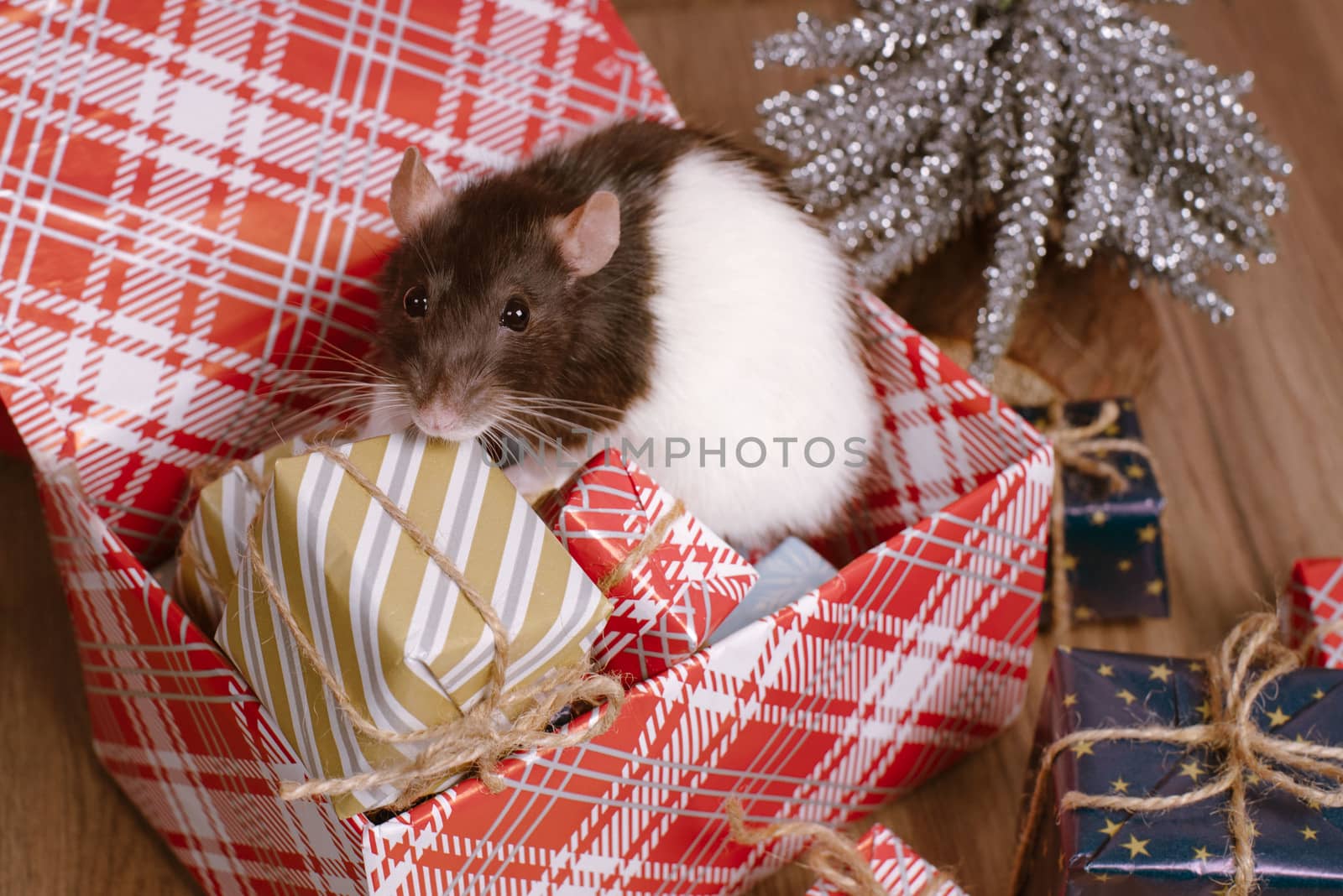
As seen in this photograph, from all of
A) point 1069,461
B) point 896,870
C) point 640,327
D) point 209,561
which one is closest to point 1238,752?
point 896,870

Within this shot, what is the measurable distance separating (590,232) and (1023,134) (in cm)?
52

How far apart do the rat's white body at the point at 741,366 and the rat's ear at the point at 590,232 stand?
0.08 m

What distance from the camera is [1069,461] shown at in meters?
1.09

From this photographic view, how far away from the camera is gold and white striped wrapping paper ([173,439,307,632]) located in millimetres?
798

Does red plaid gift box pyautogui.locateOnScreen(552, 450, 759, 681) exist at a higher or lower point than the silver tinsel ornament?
lower

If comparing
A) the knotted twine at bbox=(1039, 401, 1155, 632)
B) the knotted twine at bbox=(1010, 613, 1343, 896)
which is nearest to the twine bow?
the knotted twine at bbox=(1010, 613, 1343, 896)

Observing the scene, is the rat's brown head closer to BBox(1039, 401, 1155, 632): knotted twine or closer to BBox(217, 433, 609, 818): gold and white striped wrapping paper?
BBox(217, 433, 609, 818): gold and white striped wrapping paper

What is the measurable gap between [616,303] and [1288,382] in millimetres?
871

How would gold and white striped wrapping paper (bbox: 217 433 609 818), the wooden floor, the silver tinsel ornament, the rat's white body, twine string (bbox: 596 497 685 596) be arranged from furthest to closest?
the silver tinsel ornament → the wooden floor → the rat's white body → twine string (bbox: 596 497 685 596) → gold and white striped wrapping paper (bbox: 217 433 609 818)

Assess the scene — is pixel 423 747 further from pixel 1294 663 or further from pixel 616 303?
pixel 1294 663

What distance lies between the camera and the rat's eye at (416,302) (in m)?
0.81

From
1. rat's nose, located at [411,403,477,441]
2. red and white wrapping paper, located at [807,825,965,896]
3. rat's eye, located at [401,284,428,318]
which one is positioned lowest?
red and white wrapping paper, located at [807,825,965,896]

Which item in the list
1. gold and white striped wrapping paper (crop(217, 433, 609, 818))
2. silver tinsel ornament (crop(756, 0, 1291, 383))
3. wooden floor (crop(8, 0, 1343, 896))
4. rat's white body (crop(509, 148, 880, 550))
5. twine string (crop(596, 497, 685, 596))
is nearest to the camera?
gold and white striped wrapping paper (crop(217, 433, 609, 818))

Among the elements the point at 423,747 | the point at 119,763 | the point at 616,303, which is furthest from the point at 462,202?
the point at 119,763
